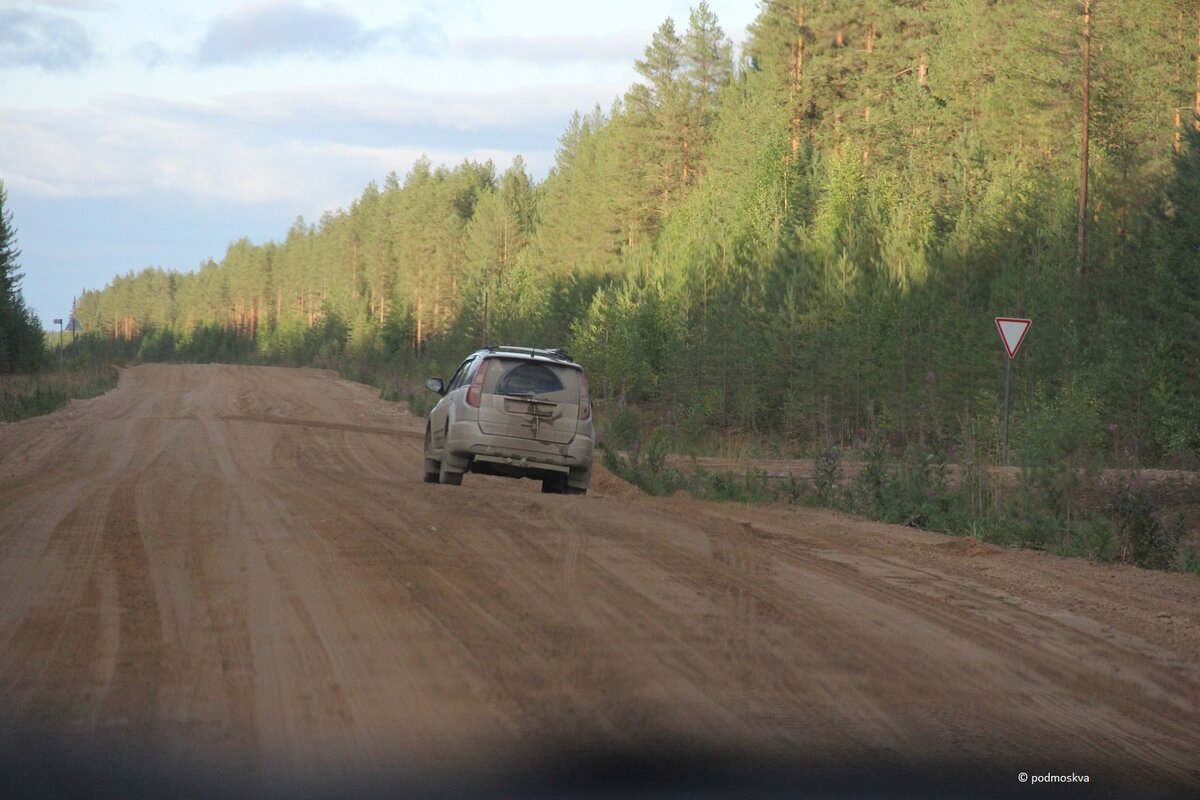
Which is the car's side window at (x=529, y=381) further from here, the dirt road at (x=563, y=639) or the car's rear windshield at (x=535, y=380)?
the dirt road at (x=563, y=639)

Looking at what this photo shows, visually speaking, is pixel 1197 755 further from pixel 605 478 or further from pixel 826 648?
pixel 605 478

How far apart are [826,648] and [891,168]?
4411cm

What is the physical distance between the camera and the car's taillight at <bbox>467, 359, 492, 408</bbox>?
51.1 ft

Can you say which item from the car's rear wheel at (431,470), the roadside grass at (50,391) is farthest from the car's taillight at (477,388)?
the roadside grass at (50,391)

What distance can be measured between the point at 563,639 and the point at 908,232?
117ft

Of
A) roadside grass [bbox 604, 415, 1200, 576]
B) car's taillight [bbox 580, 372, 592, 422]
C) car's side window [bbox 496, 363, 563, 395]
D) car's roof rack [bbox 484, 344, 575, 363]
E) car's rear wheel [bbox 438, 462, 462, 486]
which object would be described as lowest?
roadside grass [bbox 604, 415, 1200, 576]

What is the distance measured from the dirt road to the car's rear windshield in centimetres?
282

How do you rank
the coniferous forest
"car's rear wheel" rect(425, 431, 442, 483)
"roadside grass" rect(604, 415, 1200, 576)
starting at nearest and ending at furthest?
"roadside grass" rect(604, 415, 1200, 576)
"car's rear wheel" rect(425, 431, 442, 483)
the coniferous forest

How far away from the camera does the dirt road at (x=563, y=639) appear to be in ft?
17.0

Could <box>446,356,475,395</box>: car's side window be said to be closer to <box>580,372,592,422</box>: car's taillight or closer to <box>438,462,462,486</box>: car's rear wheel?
<box>438,462,462,486</box>: car's rear wheel

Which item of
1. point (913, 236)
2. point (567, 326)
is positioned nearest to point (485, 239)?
point (567, 326)

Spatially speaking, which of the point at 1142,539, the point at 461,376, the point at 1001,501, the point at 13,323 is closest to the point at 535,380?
the point at 461,376

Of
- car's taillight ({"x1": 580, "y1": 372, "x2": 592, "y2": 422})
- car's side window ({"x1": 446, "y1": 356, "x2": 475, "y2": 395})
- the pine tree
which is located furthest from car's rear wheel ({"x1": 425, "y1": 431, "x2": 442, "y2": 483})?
the pine tree

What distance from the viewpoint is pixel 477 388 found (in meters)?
15.6
